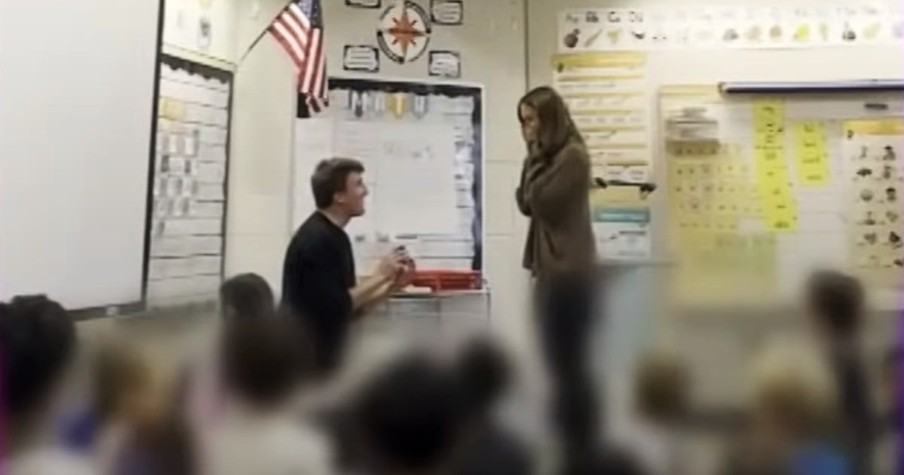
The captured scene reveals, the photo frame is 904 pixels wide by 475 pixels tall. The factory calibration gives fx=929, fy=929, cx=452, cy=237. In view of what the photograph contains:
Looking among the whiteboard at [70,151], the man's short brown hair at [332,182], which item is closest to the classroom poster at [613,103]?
the whiteboard at [70,151]

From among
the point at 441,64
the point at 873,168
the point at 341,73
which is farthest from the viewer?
the point at 441,64

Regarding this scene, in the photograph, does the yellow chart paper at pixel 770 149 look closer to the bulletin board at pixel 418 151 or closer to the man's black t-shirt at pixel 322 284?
the bulletin board at pixel 418 151

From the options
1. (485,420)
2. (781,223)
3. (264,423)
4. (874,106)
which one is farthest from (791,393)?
(874,106)

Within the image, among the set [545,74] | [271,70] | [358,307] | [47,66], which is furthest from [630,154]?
[358,307]

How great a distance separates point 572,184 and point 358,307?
1.69ft

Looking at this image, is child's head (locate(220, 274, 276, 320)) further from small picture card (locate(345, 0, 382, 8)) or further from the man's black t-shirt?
small picture card (locate(345, 0, 382, 8))

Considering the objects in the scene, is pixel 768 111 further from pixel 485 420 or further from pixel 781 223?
pixel 485 420

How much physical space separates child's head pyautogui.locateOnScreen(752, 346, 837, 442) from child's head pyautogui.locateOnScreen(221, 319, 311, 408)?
23 centimetres

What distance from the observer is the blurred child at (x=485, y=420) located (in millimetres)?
459

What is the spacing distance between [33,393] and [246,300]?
0.12 metres

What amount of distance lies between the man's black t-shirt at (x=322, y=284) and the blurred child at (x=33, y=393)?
13 cm

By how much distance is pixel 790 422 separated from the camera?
0.46 meters

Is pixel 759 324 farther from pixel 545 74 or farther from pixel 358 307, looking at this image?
pixel 545 74

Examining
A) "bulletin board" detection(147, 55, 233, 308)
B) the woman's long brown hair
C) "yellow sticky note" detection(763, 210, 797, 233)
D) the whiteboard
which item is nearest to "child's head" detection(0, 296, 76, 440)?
"yellow sticky note" detection(763, 210, 797, 233)
